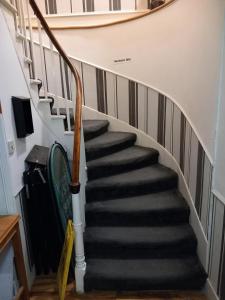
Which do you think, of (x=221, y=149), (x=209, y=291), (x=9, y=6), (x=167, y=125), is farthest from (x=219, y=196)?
(x=9, y=6)

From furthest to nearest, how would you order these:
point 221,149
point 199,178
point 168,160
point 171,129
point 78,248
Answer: point 168,160
point 171,129
point 199,178
point 78,248
point 221,149

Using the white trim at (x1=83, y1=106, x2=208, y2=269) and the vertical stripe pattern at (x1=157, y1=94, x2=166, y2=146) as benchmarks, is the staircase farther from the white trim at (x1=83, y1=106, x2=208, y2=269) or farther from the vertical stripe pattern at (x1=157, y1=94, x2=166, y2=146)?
the vertical stripe pattern at (x1=157, y1=94, x2=166, y2=146)

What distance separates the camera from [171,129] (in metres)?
2.71

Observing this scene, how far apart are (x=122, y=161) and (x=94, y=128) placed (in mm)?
588

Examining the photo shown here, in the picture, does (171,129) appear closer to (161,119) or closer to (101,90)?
(161,119)

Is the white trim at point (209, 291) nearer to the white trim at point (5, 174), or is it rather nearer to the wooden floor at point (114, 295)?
the wooden floor at point (114, 295)

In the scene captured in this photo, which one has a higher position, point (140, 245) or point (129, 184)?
point (129, 184)

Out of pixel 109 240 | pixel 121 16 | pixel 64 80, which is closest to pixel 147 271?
pixel 109 240

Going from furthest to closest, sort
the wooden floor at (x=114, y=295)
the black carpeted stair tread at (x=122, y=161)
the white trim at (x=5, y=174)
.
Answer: the black carpeted stair tread at (x=122, y=161) → the wooden floor at (x=114, y=295) → the white trim at (x=5, y=174)

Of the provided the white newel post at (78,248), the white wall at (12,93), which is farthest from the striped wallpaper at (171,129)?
the white wall at (12,93)

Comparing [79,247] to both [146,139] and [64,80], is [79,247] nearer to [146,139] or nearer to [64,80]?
[146,139]

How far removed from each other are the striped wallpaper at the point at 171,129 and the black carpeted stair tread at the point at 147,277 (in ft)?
0.47

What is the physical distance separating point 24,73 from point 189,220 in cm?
192

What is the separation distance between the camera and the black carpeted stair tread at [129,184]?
7.74 ft
